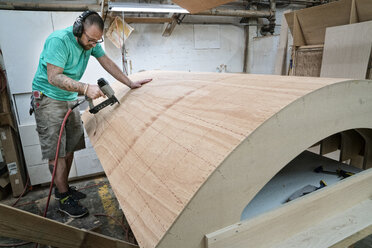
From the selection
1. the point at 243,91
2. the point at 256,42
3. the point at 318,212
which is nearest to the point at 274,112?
the point at 243,91

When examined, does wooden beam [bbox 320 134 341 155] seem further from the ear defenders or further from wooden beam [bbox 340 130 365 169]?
the ear defenders

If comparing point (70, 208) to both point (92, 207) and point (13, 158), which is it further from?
point (13, 158)

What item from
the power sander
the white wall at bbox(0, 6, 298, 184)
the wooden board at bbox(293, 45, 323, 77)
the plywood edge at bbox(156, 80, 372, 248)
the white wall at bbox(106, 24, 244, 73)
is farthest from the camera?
the white wall at bbox(106, 24, 244, 73)

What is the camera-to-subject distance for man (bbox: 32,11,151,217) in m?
1.79

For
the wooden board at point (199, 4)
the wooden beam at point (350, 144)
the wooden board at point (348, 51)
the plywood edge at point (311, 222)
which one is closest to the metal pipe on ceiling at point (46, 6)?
the wooden board at point (199, 4)

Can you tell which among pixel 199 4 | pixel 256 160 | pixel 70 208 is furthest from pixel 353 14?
pixel 70 208

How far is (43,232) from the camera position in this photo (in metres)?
0.94

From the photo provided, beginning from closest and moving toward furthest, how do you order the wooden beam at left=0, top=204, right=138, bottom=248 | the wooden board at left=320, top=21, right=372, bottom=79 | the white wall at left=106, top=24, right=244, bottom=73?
the wooden beam at left=0, top=204, right=138, bottom=248 → the wooden board at left=320, top=21, right=372, bottom=79 → the white wall at left=106, top=24, right=244, bottom=73

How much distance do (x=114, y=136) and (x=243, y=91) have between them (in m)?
0.86

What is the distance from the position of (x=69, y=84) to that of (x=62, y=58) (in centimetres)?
27

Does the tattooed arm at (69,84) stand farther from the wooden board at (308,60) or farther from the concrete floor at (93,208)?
the wooden board at (308,60)

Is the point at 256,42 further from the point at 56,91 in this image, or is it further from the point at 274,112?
the point at 274,112

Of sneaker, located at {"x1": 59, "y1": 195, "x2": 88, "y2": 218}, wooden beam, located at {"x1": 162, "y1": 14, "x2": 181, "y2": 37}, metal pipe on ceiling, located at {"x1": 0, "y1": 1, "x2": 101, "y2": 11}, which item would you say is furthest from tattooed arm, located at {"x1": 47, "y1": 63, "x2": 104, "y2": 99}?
wooden beam, located at {"x1": 162, "y1": 14, "x2": 181, "y2": 37}

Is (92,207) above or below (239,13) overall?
below
